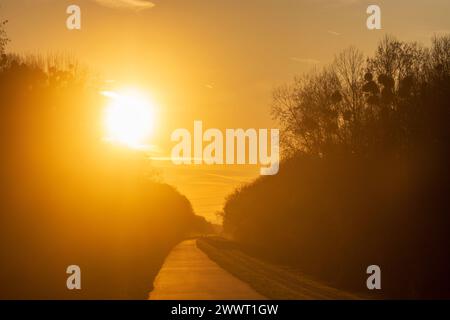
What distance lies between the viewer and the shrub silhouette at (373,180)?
33000 millimetres

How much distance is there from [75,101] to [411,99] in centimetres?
2404

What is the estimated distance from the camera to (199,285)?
26.4 metres

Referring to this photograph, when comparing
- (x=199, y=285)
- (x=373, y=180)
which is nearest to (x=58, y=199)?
(x=199, y=285)

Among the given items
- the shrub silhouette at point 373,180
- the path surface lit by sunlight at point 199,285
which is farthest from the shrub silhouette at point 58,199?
the shrub silhouette at point 373,180

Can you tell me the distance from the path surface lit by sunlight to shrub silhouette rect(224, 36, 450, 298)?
595 centimetres

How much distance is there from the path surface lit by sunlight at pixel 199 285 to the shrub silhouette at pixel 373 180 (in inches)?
234

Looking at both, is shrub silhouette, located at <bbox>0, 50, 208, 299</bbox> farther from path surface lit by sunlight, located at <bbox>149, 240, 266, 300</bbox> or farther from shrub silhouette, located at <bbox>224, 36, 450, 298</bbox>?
shrub silhouette, located at <bbox>224, 36, 450, 298</bbox>

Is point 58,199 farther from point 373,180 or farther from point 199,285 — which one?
point 373,180

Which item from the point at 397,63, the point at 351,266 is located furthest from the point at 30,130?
the point at 397,63

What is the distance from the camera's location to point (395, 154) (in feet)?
140

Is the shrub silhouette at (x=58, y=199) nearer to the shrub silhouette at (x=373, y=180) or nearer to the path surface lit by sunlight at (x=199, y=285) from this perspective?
the path surface lit by sunlight at (x=199, y=285)

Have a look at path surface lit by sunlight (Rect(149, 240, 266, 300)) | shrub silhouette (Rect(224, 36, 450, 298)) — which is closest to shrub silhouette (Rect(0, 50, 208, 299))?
path surface lit by sunlight (Rect(149, 240, 266, 300))

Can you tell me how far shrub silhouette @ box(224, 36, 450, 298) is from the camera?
108 feet
